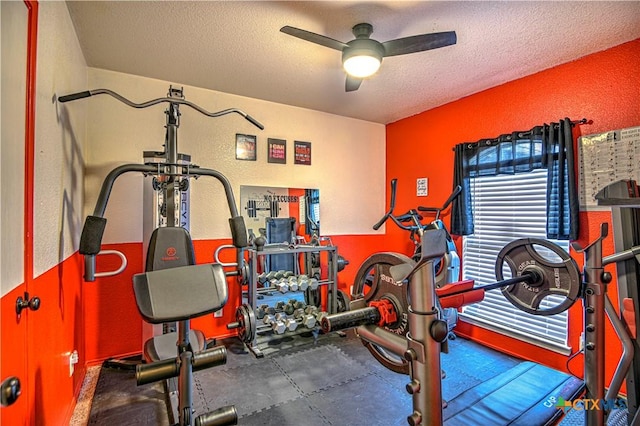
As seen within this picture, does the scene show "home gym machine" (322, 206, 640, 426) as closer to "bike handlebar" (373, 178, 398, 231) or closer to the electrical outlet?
"bike handlebar" (373, 178, 398, 231)

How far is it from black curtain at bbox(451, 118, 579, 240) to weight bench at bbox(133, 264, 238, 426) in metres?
2.53

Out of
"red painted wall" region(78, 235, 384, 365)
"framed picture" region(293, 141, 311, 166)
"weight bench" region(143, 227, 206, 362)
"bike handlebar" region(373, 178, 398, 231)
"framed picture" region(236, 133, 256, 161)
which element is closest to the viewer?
"weight bench" region(143, 227, 206, 362)

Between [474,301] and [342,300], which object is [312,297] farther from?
[474,301]

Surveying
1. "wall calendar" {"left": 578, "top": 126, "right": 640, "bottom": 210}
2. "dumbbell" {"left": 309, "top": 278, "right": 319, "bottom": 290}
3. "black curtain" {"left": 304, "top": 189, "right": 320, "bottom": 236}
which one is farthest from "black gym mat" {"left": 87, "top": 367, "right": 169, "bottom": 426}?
"wall calendar" {"left": 578, "top": 126, "right": 640, "bottom": 210}

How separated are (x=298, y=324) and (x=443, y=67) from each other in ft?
8.57

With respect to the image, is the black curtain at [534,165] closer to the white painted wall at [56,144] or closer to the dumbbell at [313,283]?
the dumbbell at [313,283]

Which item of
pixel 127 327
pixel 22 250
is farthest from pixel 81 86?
pixel 127 327

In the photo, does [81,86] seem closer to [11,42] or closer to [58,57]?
[58,57]

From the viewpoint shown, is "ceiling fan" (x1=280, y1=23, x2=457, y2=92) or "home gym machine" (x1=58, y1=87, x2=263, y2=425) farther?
"ceiling fan" (x1=280, y1=23, x2=457, y2=92)

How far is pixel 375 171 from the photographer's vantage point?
4.21 meters

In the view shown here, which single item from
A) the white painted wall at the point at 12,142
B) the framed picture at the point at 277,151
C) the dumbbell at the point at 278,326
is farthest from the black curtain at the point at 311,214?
the white painted wall at the point at 12,142

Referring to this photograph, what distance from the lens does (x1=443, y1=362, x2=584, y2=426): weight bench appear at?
181cm

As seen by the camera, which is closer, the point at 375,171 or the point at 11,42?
the point at 11,42

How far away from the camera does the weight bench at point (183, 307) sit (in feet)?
4.13
